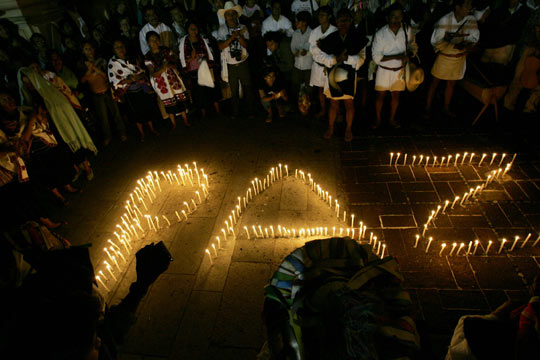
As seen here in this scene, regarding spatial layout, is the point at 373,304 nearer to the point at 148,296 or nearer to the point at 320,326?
the point at 320,326

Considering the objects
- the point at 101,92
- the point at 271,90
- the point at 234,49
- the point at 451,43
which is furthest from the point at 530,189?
the point at 101,92

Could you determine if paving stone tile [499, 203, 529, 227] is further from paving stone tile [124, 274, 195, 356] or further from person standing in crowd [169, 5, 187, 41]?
person standing in crowd [169, 5, 187, 41]

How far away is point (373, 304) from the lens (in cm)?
149

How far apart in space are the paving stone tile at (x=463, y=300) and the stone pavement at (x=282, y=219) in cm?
1

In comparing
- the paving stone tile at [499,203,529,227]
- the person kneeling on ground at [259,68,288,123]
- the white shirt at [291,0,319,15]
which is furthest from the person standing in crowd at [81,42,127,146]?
the paving stone tile at [499,203,529,227]

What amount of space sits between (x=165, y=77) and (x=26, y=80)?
2.45 metres

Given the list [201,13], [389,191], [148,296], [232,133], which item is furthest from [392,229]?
[201,13]

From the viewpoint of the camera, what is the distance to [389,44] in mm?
5531

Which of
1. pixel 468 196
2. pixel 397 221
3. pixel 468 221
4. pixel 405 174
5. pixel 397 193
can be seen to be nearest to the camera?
pixel 468 221

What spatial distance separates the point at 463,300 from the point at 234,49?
612cm

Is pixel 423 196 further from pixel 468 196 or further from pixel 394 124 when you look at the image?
pixel 394 124

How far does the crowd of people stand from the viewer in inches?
208

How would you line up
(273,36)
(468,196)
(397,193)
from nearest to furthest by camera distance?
1. (468,196)
2. (397,193)
3. (273,36)

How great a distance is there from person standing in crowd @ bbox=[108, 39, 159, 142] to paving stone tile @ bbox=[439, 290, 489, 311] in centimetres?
661
